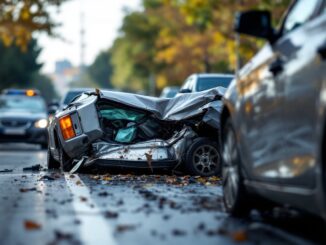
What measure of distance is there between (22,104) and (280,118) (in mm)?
20387

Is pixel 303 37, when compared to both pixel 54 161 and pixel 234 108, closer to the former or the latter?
pixel 234 108

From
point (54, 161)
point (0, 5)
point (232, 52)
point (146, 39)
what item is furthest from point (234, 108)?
point (146, 39)

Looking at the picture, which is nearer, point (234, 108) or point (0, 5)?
point (234, 108)

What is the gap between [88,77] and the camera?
552 feet

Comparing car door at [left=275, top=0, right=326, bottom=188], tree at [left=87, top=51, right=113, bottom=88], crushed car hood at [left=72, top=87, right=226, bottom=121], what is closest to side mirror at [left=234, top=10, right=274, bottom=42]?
car door at [left=275, top=0, right=326, bottom=188]

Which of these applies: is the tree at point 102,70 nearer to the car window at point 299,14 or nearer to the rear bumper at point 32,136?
the rear bumper at point 32,136

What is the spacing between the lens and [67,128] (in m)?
12.1

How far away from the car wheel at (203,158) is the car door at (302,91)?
506 cm

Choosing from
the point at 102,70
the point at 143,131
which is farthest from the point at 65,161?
the point at 102,70

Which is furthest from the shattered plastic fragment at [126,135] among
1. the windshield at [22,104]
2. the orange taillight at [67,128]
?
the windshield at [22,104]

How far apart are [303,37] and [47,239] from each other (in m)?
2.12

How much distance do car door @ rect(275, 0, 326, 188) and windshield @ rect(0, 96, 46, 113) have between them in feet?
64.2

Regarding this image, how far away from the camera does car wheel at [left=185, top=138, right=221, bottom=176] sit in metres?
11.6

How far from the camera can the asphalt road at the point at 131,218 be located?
6.21 metres
